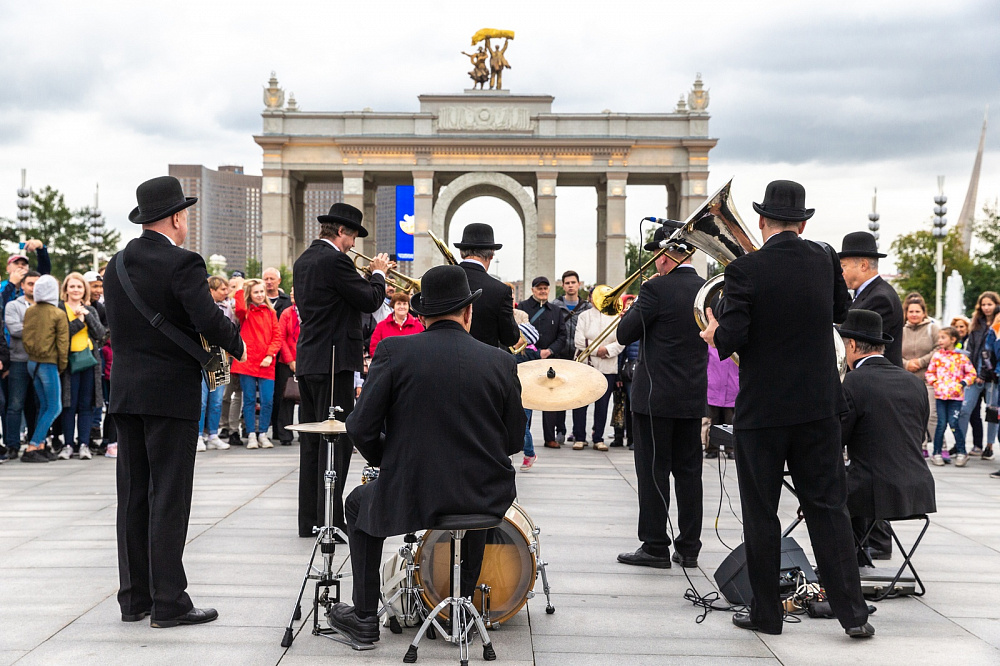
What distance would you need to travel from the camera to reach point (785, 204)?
5.44 meters

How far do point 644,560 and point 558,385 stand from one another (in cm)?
173

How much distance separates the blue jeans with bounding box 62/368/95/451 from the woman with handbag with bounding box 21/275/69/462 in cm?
22

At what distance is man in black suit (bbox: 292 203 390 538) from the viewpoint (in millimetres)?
7324

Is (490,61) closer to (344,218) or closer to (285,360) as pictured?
(285,360)

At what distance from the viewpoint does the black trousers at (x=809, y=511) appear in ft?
17.3

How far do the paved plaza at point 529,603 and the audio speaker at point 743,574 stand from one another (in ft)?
0.68

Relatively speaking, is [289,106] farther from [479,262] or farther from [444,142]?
[479,262]

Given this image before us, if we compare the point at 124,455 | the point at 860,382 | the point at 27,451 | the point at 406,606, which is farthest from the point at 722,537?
the point at 27,451

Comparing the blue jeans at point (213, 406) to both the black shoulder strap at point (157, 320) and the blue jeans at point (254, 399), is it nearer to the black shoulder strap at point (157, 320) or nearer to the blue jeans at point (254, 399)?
the blue jeans at point (254, 399)

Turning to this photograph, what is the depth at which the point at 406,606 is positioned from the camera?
17.1ft

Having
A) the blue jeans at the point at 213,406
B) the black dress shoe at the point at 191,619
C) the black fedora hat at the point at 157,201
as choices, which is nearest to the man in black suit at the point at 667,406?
the black dress shoe at the point at 191,619

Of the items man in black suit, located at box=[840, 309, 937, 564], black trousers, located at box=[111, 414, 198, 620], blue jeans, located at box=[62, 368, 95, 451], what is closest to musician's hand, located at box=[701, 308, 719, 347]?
man in black suit, located at box=[840, 309, 937, 564]

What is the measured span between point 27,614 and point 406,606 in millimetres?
2183

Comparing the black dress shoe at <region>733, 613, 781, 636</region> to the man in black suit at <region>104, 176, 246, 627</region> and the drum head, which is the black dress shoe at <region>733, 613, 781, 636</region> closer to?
the drum head
